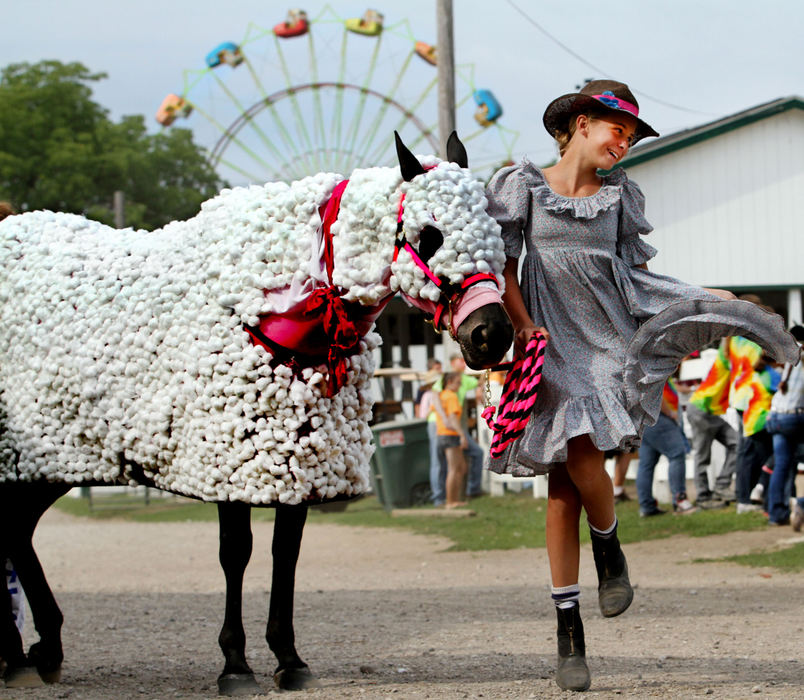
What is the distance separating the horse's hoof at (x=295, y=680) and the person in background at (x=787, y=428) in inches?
245

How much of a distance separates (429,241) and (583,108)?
0.99 meters

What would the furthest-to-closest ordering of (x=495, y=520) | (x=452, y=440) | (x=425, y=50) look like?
(x=425, y=50) → (x=452, y=440) → (x=495, y=520)

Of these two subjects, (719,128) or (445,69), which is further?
(719,128)

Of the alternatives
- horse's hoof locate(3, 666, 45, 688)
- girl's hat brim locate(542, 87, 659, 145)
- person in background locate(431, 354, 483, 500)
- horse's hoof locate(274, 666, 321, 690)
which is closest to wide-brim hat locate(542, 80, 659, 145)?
girl's hat brim locate(542, 87, 659, 145)

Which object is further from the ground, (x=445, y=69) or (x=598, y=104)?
(x=445, y=69)

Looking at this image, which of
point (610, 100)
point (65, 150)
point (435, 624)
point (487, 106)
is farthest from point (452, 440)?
point (65, 150)

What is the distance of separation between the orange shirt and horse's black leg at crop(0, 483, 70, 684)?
9565mm

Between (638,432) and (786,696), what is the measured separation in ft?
3.64

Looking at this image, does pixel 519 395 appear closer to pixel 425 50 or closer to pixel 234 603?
pixel 234 603

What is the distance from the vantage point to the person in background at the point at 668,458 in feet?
39.9

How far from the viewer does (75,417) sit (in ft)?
17.4

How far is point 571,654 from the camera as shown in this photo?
4.74m

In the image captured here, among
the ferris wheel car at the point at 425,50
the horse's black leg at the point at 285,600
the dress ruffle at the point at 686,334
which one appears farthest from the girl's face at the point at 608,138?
the ferris wheel car at the point at 425,50

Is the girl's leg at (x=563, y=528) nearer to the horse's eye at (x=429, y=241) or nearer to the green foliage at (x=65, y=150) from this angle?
the horse's eye at (x=429, y=241)
